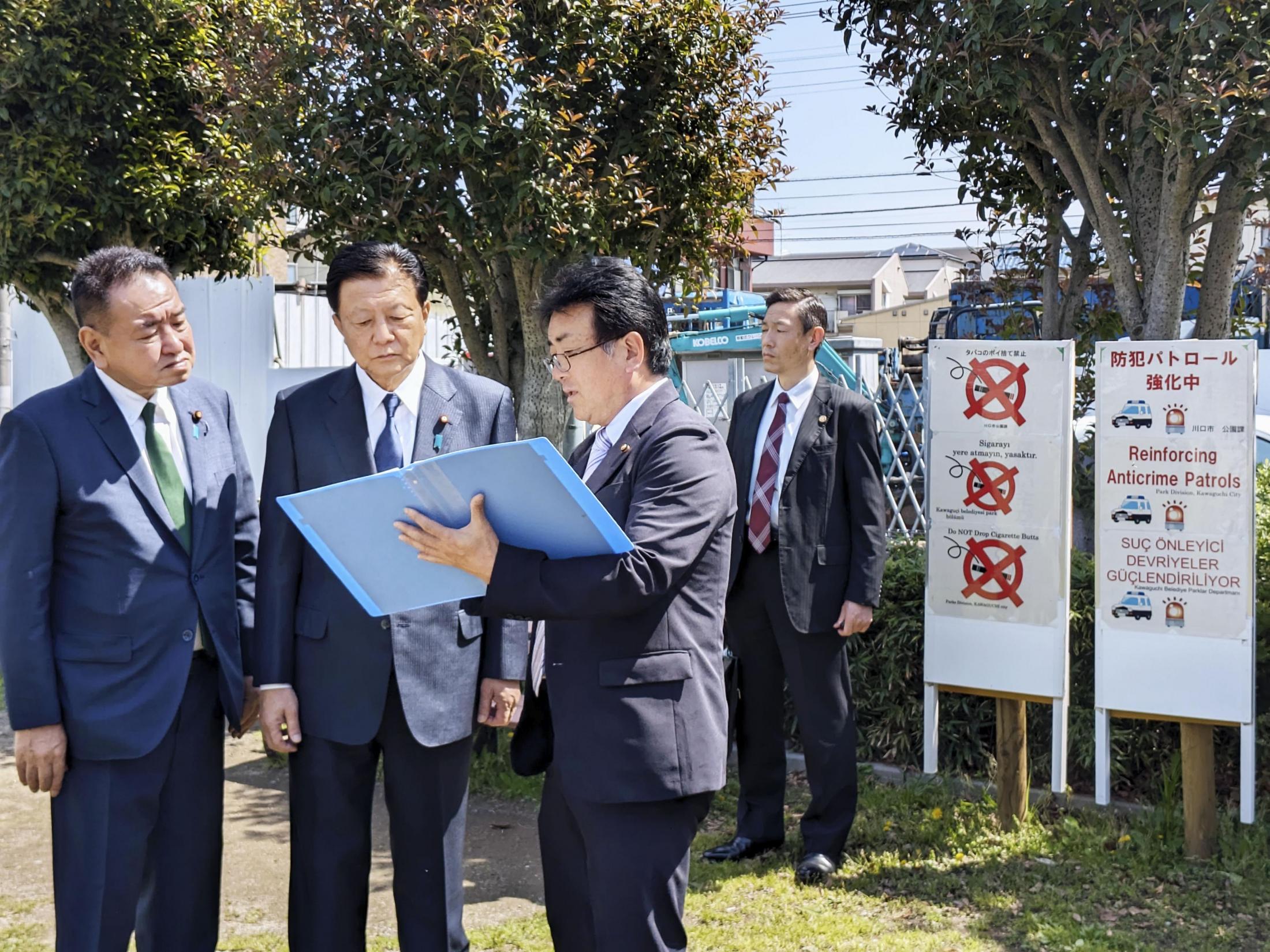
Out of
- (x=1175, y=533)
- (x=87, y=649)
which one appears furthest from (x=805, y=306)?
(x=87, y=649)

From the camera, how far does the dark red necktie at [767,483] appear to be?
3910 mm

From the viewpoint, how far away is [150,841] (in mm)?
2781

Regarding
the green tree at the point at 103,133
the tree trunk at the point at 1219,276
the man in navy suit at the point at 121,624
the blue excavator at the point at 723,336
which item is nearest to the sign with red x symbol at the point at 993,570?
the tree trunk at the point at 1219,276

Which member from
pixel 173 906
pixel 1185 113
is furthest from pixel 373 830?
pixel 1185 113

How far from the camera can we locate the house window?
5000cm

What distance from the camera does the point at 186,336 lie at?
2803mm

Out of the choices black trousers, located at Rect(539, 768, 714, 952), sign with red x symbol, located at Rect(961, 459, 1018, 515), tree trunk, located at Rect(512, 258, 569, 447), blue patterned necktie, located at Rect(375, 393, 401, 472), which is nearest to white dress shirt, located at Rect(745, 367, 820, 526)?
sign with red x symbol, located at Rect(961, 459, 1018, 515)

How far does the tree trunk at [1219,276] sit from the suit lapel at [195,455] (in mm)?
3855

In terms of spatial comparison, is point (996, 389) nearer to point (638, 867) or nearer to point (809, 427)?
point (809, 427)

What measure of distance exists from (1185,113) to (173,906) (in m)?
3.82

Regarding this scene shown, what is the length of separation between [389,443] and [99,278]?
72 cm

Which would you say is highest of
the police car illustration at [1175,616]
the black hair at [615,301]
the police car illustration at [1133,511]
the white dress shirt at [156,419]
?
the black hair at [615,301]

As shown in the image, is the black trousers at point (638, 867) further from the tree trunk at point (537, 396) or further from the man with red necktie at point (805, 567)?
the tree trunk at point (537, 396)

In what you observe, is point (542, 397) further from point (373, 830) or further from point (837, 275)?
point (837, 275)
